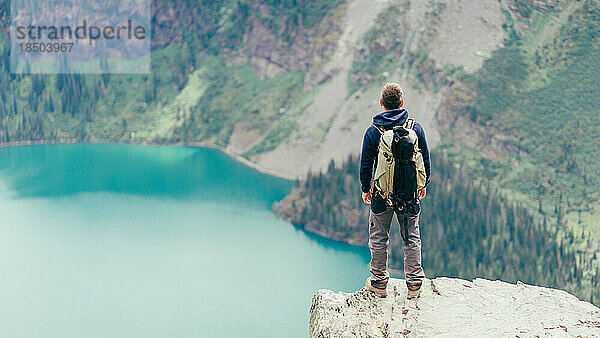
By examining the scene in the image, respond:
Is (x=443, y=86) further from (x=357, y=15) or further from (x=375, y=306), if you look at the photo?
(x=375, y=306)

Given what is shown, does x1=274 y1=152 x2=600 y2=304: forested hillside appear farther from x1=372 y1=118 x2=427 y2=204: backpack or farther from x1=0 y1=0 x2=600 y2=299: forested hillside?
x1=372 y1=118 x2=427 y2=204: backpack

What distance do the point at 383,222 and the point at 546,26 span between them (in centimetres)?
11856

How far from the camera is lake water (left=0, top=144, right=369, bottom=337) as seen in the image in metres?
71.0

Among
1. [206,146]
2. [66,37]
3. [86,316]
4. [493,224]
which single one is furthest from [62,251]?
[66,37]

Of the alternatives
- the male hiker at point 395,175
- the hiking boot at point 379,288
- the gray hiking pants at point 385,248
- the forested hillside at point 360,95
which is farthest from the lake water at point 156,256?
the male hiker at point 395,175

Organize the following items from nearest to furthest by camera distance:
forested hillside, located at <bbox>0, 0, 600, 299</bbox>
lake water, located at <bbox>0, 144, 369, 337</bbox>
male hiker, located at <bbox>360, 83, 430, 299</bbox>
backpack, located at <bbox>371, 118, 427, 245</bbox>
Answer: backpack, located at <bbox>371, 118, 427, 245</bbox> < male hiker, located at <bbox>360, 83, 430, 299</bbox> < lake water, located at <bbox>0, 144, 369, 337</bbox> < forested hillside, located at <bbox>0, 0, 600, 299</bbox>

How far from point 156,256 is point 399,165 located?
7504cm

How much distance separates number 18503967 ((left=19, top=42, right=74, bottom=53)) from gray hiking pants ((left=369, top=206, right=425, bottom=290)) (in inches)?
7156

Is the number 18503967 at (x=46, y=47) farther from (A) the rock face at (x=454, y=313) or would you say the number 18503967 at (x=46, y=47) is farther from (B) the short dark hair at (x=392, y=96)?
(B) the short dark hair at (x=392, y=96)

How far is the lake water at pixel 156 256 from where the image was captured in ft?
233

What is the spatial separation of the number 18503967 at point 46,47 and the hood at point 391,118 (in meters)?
182

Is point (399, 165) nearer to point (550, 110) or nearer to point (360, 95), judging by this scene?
point (550, 110)

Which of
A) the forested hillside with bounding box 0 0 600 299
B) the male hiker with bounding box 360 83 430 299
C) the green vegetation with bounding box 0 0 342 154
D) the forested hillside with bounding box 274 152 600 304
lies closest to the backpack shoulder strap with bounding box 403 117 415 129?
the male hiker with bounding box 360 83 430 299

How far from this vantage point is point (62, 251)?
3622 inches
